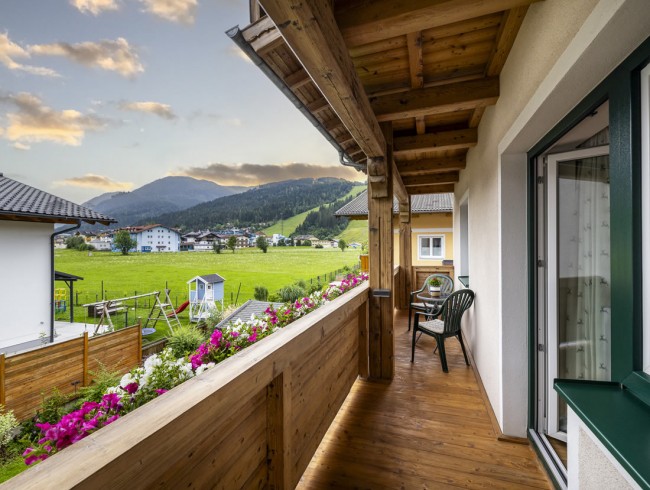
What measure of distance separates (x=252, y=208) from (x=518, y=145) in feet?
40.4

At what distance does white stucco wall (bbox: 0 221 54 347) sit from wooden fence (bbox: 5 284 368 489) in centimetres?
493

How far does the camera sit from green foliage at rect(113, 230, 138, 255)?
7.89 meters

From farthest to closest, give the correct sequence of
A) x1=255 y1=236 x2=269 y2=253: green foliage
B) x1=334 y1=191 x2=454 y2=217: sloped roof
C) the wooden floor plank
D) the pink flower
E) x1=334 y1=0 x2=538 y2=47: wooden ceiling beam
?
x1=255 y1=236 x2=269 y2=253: green foliage, x1=334 y1=191 x2=454 y2=217: sloped roof, the wooden floor plank, x1=334 y1=0 x2=538 y2=47: wooden ceiling beam, the pink flower

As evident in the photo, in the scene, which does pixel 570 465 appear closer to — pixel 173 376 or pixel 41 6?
pixel 173 376

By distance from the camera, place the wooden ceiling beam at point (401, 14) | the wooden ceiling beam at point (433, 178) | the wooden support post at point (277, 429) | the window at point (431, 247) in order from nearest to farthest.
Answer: the wooden ceiling beam at point (401, 14) < the wooden support post at point (277, 429) < the wooden ceiling beam at point (433, 178) < the window at point (431, 247)

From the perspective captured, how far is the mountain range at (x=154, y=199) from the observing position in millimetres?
12895

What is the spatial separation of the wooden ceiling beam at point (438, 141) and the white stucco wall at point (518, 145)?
179 mm

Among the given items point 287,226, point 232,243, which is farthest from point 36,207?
point 287,226

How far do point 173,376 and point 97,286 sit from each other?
11284 mm

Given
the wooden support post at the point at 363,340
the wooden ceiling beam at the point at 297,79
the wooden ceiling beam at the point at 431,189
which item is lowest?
the wooden support post at the point at 363,340

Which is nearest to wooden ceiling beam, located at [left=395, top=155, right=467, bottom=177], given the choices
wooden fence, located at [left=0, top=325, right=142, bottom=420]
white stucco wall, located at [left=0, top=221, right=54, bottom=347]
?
wooden fence, located at [left=0, top=325, right=142, bottom=420]

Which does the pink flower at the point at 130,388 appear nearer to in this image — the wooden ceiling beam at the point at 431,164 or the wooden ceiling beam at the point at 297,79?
the wooden ceiling beam at the point at 297,79

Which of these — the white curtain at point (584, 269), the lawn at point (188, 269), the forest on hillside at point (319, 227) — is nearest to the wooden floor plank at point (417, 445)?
the white curtain at point (584, 269)

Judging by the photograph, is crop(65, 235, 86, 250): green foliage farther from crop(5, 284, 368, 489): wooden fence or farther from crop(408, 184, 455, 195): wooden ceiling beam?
crop(408, 184, 455, 195): wooden ceiling beam
